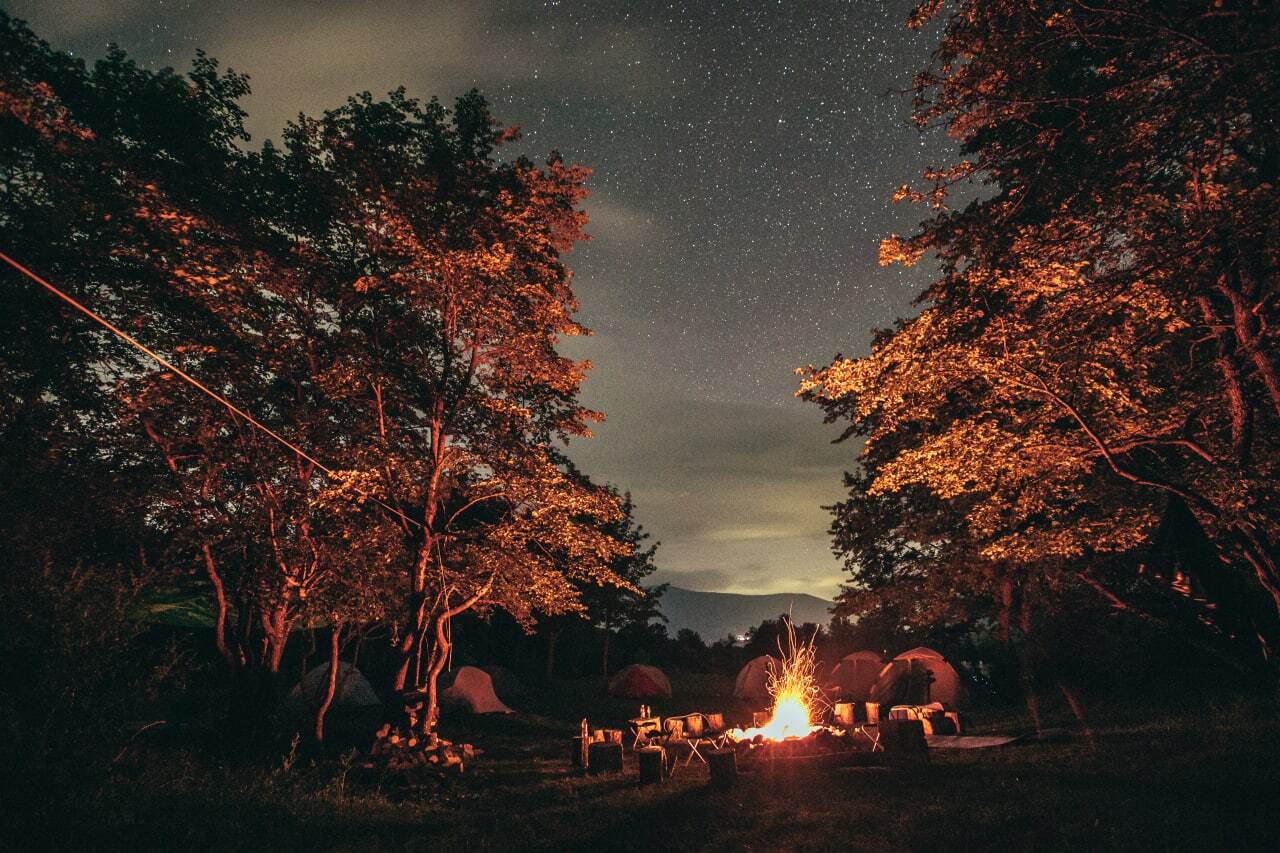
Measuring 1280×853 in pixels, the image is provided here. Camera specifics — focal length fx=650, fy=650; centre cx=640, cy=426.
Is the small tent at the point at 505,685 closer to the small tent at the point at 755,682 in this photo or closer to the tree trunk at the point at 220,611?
the small tent at the point at 755,682

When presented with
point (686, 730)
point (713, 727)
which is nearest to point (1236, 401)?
point (713, 727)

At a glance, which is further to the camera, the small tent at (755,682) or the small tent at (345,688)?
the small tent at (755,682)

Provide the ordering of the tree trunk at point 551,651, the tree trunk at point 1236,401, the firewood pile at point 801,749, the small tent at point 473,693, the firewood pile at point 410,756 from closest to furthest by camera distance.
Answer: the tree trunk at point 1236,401, the firewood pile at point 410,756, the firewood pile at point 801,749, the small tent at point 473,693, the tree trunk at point 551,651

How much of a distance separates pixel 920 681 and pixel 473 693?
1649 cm

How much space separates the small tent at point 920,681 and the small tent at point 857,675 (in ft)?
6.80

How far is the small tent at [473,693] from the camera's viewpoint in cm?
2419

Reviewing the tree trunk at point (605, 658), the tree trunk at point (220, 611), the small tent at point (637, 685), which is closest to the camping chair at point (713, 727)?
the tree trunk at point (220, 611)

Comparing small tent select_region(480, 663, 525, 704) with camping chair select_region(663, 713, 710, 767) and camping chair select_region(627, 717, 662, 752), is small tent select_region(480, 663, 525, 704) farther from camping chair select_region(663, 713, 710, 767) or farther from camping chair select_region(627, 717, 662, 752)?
camping chair select_region(663, 713, 710, 767)

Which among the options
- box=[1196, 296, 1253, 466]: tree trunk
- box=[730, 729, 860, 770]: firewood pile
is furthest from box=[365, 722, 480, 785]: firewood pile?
box=[1196, 296, 1253, 466]: tree trunk

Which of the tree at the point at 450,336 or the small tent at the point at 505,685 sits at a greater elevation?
the tree at the point at 450,336

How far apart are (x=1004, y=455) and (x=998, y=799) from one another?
4.87 m

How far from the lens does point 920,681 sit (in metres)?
23.5

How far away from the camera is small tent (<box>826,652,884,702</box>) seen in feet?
87.0

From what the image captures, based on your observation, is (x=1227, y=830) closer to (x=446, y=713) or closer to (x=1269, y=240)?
(x=1269, y=240)
